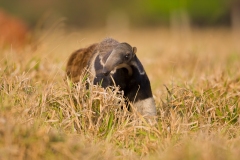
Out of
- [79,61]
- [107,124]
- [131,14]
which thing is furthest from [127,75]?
[131,14]

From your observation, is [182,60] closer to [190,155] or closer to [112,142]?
[112,142]

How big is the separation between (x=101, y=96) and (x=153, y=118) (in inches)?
26.5

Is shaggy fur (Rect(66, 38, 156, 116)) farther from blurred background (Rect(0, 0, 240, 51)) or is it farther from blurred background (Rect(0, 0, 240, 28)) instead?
blurred background (Rect(0, 0, 240, 28))

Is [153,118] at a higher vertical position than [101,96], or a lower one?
lower

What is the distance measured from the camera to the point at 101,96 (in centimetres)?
516

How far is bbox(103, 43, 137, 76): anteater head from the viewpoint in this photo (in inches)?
203

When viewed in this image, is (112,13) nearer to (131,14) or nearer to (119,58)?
(131,14)

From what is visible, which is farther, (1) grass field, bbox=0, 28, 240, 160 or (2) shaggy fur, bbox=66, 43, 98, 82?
(2) shaggy fur, bbox=66, 43, 98, 82

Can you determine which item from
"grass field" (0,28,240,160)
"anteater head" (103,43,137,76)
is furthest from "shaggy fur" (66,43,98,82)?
"anteater head" (103,43,137,76)

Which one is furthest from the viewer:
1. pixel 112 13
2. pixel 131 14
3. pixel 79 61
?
pixel 112 13

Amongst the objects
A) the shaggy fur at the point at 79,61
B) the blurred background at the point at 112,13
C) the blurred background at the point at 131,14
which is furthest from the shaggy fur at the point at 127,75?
the blurred background at the point at 112,13

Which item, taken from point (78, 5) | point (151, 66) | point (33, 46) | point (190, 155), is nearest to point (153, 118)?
point (190, 155)

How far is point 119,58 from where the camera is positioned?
17.1 ft

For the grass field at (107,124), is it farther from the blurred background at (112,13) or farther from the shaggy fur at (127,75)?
the blurred background at (112,13)
